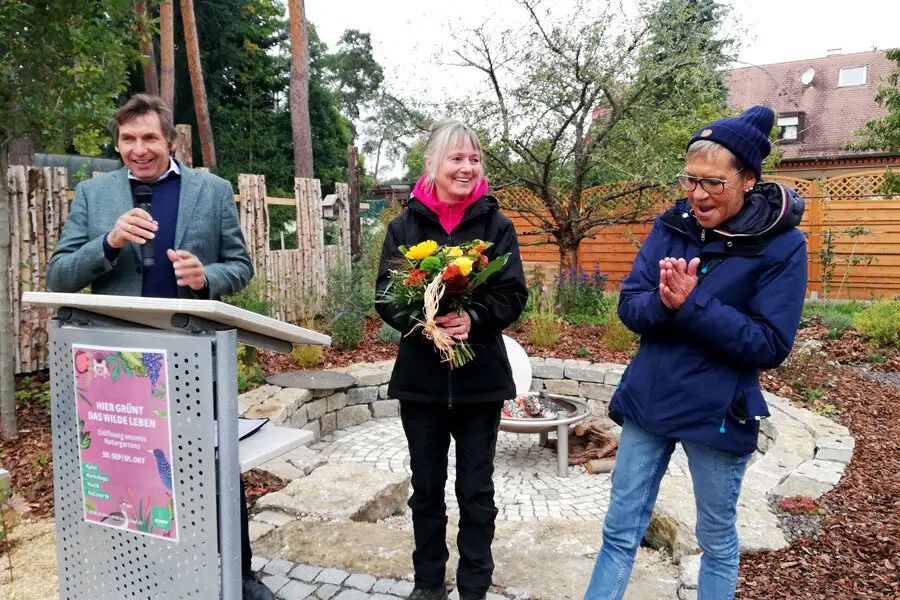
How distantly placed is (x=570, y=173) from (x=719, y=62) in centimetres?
244

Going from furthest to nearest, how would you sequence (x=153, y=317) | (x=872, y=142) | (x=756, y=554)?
(x=872, y=142)
(x=756, y=554)
(x=153, y=317)

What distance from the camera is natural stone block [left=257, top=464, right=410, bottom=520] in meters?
3.34

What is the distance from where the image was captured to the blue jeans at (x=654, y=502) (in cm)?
197

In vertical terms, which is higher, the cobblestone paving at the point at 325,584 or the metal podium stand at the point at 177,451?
the metal podium stand at the point at 177,451

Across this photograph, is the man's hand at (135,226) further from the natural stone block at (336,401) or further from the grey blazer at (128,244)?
the natural stone block at (336,401)

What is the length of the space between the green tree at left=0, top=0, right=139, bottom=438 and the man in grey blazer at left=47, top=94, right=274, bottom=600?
7.21 ft

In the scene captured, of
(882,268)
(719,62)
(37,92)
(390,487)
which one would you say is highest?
(719,62)

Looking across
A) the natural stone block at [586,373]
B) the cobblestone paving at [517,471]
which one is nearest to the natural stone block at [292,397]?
the cobblestone paving at [517,471]

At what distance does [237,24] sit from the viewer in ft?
61.6

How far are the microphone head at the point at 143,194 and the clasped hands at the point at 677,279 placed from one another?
1696 mm

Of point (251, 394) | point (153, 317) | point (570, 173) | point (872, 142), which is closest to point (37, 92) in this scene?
point (251, 394)

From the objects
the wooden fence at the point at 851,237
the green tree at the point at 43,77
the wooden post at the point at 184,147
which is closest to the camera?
the green tree at the point at 43,77

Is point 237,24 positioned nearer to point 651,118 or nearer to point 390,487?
point 651,118

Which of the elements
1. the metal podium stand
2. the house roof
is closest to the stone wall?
the metal podium stand
